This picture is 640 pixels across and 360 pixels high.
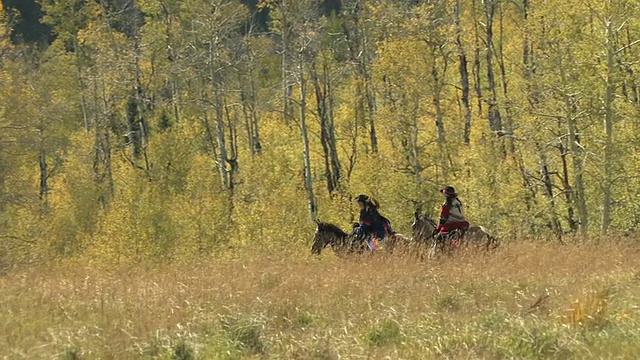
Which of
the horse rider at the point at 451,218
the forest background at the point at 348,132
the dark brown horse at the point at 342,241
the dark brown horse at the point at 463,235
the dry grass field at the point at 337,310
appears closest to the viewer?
the dry grass field at the point at 337,310

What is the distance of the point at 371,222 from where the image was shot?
14.2 meters

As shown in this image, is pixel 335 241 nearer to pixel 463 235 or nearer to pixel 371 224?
pixel 371 224

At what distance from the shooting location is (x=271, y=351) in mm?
6574

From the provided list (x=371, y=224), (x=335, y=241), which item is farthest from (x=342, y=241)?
(x=371, y=224)

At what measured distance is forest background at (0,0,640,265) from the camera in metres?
20.6

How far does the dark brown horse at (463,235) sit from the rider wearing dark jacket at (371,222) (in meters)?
0.62

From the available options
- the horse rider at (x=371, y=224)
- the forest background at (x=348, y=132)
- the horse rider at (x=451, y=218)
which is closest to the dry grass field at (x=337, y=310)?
the horse rider at (x=451, y=218)

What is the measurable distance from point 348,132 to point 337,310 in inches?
1302

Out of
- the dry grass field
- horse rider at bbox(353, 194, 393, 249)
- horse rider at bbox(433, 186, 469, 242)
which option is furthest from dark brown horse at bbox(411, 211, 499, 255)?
A: the dry grass field

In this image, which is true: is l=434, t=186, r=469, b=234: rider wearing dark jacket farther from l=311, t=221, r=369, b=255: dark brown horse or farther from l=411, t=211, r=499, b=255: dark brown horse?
l=311, t=221, r=369, b=255: dark brown horse

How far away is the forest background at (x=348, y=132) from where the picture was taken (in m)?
20.6

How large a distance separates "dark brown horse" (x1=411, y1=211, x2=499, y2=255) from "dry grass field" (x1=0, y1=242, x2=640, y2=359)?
1.59 meters

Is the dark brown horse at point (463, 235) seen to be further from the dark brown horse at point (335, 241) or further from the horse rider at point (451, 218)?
the dark brown horse at point (335, 241)

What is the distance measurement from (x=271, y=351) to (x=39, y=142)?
23.2 metres
